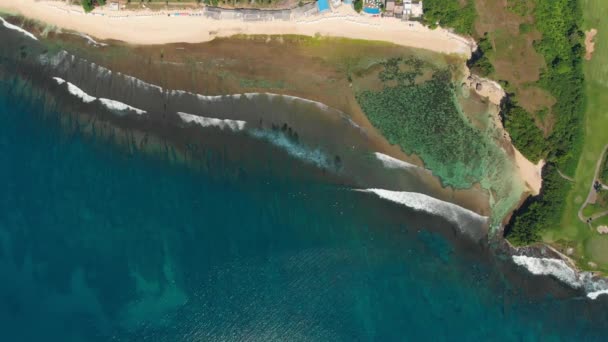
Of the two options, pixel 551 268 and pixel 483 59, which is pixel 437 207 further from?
pixel 483 59

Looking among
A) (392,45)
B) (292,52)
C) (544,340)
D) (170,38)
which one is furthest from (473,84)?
(170,38)

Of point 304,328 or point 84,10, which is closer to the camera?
point 304,328

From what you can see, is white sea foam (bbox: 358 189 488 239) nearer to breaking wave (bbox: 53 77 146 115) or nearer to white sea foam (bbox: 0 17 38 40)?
breaking wave (bbox: 53 77 146 115)

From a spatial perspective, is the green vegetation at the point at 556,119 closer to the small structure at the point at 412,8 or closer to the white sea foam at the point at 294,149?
the small structure at the point at 412,8

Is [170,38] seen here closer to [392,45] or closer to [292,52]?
[292,52]

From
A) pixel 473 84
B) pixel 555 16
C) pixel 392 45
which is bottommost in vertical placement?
pixel 473 84

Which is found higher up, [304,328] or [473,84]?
[473,84]

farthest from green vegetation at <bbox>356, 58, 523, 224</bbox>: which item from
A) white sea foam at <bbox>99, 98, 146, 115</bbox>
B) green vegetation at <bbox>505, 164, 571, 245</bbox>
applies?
white sea foam at <bbox>99, 98, 146, 115</bbox>
